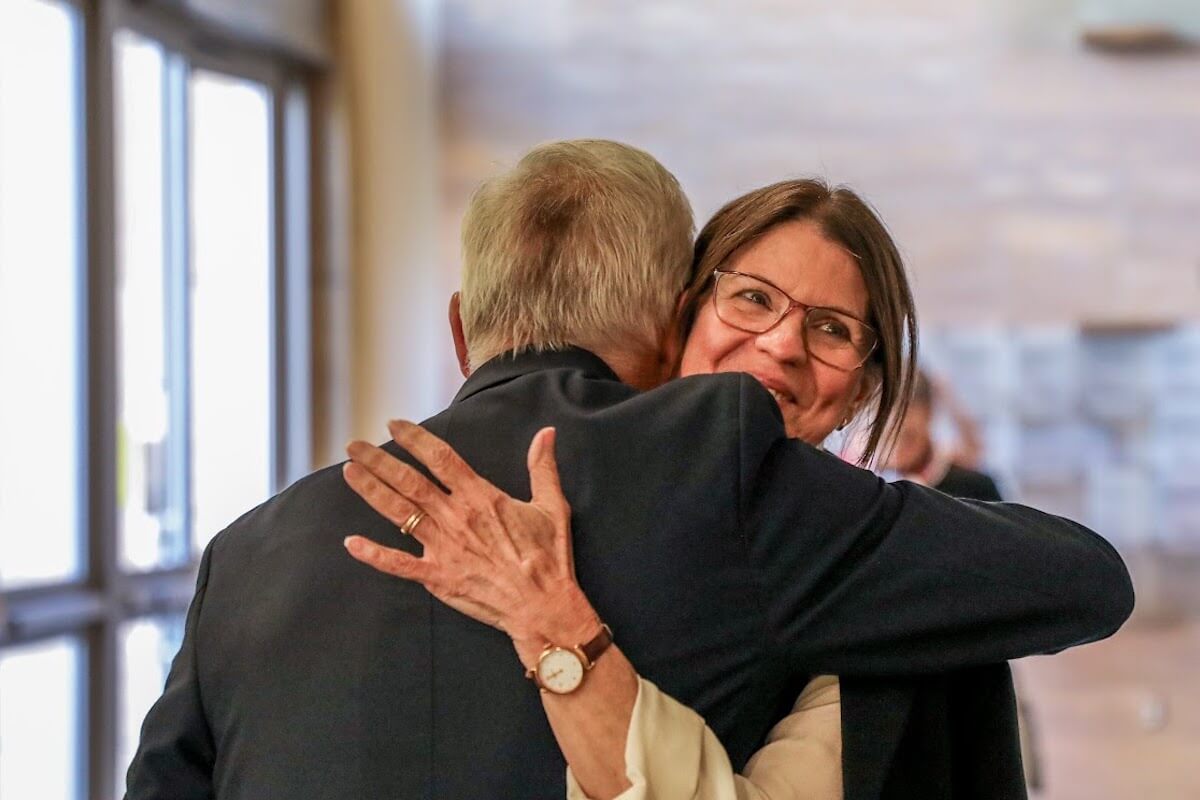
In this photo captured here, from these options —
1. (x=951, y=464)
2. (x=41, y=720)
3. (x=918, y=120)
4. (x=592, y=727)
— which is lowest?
(x=41, y=720)

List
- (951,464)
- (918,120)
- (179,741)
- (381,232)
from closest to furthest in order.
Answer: (179,741)
(951,464)
(918,120)
(381,232)

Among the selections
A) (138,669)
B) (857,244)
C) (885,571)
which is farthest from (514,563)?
(138,669)

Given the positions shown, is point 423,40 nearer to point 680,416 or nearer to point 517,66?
point 517,66

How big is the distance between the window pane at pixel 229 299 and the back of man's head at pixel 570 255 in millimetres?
4294

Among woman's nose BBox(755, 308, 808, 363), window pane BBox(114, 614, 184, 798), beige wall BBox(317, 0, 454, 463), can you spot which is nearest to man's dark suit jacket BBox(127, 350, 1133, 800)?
woman's nose BBox(755, 308, 808, 363)

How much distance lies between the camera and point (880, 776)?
59.6 inches

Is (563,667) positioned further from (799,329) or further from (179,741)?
(799,329)

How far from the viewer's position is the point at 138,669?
5.39m

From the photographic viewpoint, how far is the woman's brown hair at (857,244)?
6.65ft

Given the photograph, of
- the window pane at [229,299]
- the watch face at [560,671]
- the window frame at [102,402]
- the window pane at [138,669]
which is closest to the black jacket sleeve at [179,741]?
the watch face at [560,671]

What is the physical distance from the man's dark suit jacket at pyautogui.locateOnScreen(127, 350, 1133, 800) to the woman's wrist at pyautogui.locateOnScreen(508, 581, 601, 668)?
31 millimetres

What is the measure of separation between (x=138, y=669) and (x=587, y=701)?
4.34m

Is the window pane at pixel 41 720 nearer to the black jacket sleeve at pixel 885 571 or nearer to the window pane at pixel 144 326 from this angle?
the window pane at pixel 144 326

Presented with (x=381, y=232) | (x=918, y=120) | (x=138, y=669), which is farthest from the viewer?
(x=381, y=232)
